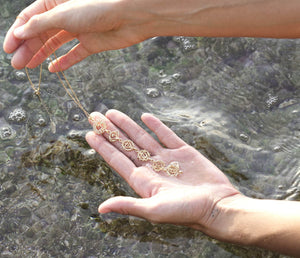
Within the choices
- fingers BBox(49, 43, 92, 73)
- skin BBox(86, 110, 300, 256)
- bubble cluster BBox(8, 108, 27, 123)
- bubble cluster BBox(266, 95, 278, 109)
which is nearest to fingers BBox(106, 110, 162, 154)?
skin BBox(86, 110, 300, 256)

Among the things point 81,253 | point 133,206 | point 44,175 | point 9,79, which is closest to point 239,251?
point 133,206

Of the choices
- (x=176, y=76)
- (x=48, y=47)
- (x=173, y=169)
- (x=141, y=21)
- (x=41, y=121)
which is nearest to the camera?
(x=173, y=169)

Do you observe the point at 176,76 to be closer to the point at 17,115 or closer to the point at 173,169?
the point at 173,169

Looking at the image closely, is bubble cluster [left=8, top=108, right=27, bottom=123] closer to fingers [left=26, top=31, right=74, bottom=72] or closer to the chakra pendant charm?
fingers [left=26, top=31, right=74, bottom=72]

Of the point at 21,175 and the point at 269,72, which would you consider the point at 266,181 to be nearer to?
the point at 269,72

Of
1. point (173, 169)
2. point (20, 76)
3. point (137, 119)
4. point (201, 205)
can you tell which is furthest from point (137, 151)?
point (20, 76)

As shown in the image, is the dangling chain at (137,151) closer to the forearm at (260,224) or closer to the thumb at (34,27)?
the forearm at (260,224)

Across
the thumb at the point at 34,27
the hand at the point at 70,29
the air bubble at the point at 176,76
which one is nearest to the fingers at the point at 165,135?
the hand at the point at 70,29
